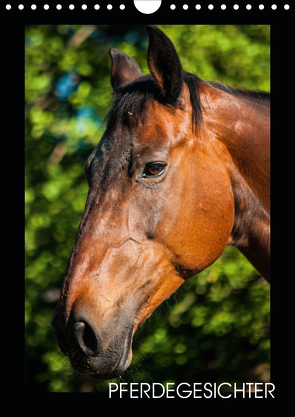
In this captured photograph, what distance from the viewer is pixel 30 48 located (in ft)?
14.1

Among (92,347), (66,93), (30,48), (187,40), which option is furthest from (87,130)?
(92,347)

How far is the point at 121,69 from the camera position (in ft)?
7.70

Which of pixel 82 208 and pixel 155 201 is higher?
pixel 155 201

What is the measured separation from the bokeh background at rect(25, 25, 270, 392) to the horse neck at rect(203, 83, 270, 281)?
2.00 metres

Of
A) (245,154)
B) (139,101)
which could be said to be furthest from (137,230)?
(245,154)

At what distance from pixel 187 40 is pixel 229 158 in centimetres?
252

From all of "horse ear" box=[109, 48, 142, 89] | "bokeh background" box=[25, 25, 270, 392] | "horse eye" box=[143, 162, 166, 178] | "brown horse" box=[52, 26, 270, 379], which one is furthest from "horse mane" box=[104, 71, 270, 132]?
"bokeh background" box=[25, 25, 270, 392]

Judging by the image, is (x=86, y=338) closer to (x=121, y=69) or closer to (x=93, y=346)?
(x=93, y=346)

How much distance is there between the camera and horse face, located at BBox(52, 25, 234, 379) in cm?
149

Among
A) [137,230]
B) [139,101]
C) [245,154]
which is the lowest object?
[137,230]

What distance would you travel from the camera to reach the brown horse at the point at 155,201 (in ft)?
4.95

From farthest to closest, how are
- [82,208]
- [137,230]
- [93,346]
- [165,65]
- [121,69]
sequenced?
1. [82,208]
2. [121,69]
3. [165,65]
4. [137,230]
5. [93,346]

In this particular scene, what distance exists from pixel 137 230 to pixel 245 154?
77 cm

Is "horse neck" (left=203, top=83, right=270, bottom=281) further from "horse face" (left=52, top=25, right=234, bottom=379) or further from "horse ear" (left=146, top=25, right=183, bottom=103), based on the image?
"horse ear" (left=146, top=25, right=183, bottom=103)
